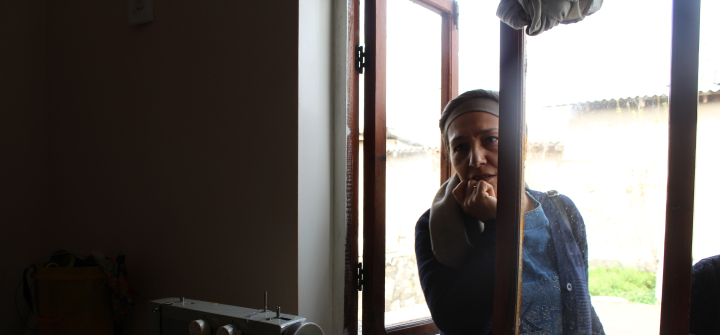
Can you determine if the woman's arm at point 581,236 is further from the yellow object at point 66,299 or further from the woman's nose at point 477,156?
the yellow object at point 66,299

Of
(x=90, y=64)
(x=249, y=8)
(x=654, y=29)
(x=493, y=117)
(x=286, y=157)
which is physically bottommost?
(x=286, y=157)

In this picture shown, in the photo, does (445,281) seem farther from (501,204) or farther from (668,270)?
(668,270)

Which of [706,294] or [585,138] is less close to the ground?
[585,138]

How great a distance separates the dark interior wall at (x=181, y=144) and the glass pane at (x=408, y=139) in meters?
0.38

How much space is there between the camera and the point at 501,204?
67 centimetres

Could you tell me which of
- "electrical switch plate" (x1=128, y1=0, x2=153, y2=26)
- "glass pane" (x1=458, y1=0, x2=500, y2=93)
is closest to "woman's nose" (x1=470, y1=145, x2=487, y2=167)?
"glass pane" (x1=458, y1=0, x2=500, y2=93)

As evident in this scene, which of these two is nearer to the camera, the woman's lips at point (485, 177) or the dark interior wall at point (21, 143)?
the woman's lips at point (485, 177)

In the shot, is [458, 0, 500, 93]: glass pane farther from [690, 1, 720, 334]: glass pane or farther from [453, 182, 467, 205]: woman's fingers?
[690, 1, 720, 334]: glass pane

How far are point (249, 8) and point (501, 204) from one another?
1153 millimetres

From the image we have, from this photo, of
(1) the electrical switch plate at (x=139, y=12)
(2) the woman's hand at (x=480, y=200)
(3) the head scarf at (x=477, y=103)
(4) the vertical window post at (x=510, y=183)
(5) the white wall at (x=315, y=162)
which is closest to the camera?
(4) the vertical window post at (x=510, y=183)

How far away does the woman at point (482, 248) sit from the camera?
0.79 metres

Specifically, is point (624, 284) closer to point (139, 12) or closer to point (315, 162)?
point (315, 162)

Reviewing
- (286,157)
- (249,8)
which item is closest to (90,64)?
(249,8)

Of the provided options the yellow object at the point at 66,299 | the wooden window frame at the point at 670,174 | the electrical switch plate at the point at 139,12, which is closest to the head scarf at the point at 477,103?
the wooden window frame at the point at 670,174
